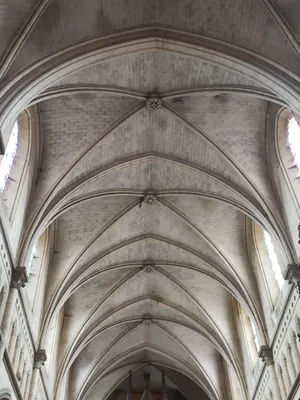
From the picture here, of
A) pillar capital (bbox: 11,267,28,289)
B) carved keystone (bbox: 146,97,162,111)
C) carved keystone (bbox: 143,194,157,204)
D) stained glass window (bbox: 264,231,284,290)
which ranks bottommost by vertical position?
pillar capital (bbox: 11,267,28,289)

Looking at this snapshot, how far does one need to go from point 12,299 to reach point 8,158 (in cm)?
461

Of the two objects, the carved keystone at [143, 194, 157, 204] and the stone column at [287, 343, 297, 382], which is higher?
the carved keystone at [143, 194, 157, 204]

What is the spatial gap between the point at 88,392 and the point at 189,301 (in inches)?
367

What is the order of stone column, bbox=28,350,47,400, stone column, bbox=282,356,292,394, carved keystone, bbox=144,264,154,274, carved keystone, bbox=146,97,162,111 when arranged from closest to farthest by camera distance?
stone column, bbox=282,356,292,394 → carved keystone, bbox=146,97,162,111 → stone column, bbox=28,350,47,400 → carved keystone, bbox=144,264,154,274

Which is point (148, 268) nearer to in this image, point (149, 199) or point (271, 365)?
point (149, 199)

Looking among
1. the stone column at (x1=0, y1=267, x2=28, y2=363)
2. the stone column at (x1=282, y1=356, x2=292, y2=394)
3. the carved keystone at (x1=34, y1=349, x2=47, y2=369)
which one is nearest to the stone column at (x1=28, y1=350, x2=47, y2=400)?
the carved keystone at (x1=34, y1=349, x2=47, y2=369)

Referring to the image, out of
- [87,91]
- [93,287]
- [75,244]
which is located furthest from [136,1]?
[93,287]

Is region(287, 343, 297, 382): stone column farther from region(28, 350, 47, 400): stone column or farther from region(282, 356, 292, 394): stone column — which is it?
region(28, 350, 47, 400): stone column

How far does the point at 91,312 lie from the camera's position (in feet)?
88.1

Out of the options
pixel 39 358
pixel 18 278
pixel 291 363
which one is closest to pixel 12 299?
pixel 18 278

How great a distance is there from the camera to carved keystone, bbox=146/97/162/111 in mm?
18875

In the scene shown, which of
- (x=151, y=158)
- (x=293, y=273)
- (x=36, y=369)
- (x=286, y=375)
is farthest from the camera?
(x=151, y=158)

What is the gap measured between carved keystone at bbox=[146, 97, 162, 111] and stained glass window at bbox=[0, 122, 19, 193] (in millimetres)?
4754

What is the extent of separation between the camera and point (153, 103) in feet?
62.3
